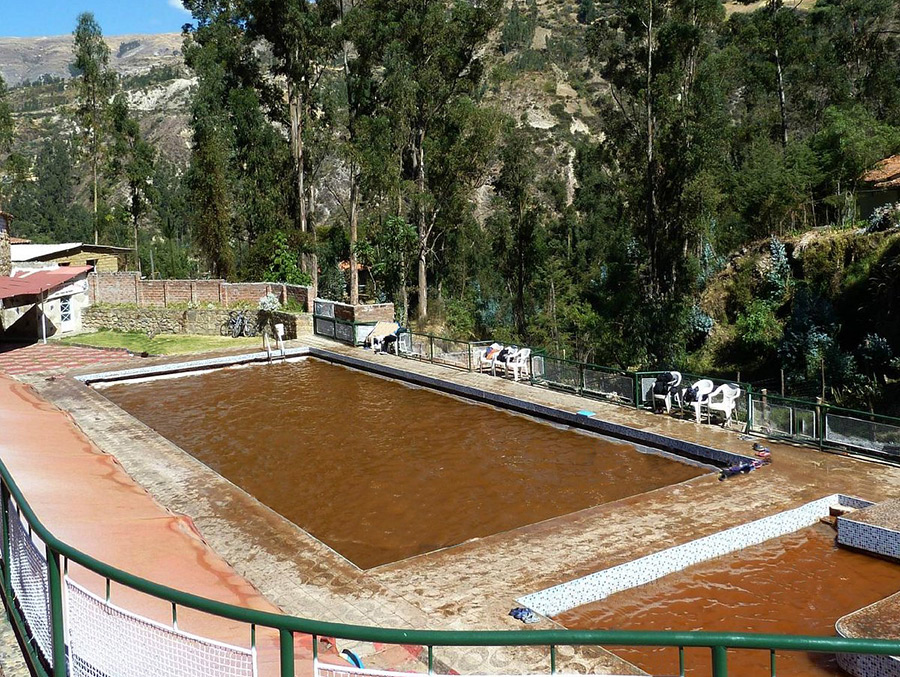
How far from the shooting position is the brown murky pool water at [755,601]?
6.45 metres

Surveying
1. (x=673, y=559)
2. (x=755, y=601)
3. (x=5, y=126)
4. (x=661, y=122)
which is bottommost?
(x=755, y=601)

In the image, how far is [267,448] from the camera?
13.3 meters

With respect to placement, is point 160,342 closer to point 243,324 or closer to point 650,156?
point 243,324

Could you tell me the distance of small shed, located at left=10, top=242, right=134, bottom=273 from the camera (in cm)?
Result: 3066

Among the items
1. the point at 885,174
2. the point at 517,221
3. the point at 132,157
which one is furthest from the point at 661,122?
the point at 132,157

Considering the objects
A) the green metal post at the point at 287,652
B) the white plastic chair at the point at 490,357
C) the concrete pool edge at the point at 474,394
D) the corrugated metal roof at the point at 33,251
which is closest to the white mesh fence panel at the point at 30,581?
the green metal post at the point at 287,652

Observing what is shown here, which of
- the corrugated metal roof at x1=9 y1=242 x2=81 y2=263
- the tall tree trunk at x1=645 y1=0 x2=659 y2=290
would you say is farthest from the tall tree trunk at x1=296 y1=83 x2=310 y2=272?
the tall tree trunk at x1=645 y1=0 x2=659 y2=290

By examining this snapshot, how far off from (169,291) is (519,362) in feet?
48.6

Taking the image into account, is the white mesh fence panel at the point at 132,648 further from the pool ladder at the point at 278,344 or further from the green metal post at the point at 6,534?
the pool ladder at the point at 278,344

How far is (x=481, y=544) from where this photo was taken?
8.55 m

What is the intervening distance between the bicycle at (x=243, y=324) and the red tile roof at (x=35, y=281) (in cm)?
475

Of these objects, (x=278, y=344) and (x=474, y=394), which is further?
(x=278, y=344)

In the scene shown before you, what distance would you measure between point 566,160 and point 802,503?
259 feet

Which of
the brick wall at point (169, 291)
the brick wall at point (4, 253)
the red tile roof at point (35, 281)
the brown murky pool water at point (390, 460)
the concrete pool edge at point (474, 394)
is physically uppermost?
the brick wall at point (4, 253)
